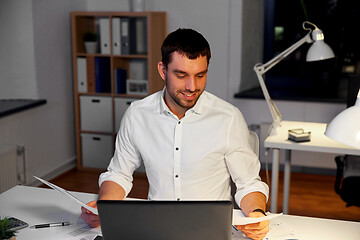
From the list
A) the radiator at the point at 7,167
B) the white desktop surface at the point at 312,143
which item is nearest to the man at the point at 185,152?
the white desktop surface at the point at 312,143

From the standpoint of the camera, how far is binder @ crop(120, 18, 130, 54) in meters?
4.32

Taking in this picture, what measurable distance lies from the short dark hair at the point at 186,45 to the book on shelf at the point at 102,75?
265 centimetres

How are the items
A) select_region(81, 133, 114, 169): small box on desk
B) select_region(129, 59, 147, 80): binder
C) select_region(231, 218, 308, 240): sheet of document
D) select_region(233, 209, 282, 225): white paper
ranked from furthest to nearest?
select_region(129, 59, 147, 80): binder
select_region(81, 133, 114, 169): small box on desk
select_region(231, 218, 308, 240): sheet of document
select_region(233, 209, 282, 225): white paper

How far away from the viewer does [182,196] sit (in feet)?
6.68

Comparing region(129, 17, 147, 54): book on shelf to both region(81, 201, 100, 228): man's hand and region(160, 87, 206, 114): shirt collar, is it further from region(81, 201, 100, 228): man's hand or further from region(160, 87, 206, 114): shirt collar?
A: region(81, 201, 100, 228): man's hand

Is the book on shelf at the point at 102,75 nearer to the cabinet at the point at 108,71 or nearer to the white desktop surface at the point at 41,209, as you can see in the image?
the cabinet at the point at 108,71

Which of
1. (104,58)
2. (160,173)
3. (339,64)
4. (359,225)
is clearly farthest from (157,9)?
(359,225)

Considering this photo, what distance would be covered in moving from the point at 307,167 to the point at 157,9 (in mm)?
2026

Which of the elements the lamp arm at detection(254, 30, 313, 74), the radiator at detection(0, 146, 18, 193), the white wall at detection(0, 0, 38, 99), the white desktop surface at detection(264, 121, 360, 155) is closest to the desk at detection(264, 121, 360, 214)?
the white desktop surface at detection(264, 121, 360, 155)

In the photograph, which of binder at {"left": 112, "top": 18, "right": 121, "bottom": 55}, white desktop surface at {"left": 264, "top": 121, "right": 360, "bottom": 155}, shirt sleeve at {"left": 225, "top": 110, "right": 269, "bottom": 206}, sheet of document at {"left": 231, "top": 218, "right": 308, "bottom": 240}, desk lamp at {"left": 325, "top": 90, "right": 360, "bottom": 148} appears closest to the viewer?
desk lamp at {"left": 325, "top": 90, "right": 360, "bottom": 148}

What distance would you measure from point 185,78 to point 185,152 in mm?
338

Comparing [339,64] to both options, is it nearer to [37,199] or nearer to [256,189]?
[256,189]

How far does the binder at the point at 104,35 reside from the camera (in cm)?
436

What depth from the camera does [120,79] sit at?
14.6 ft
